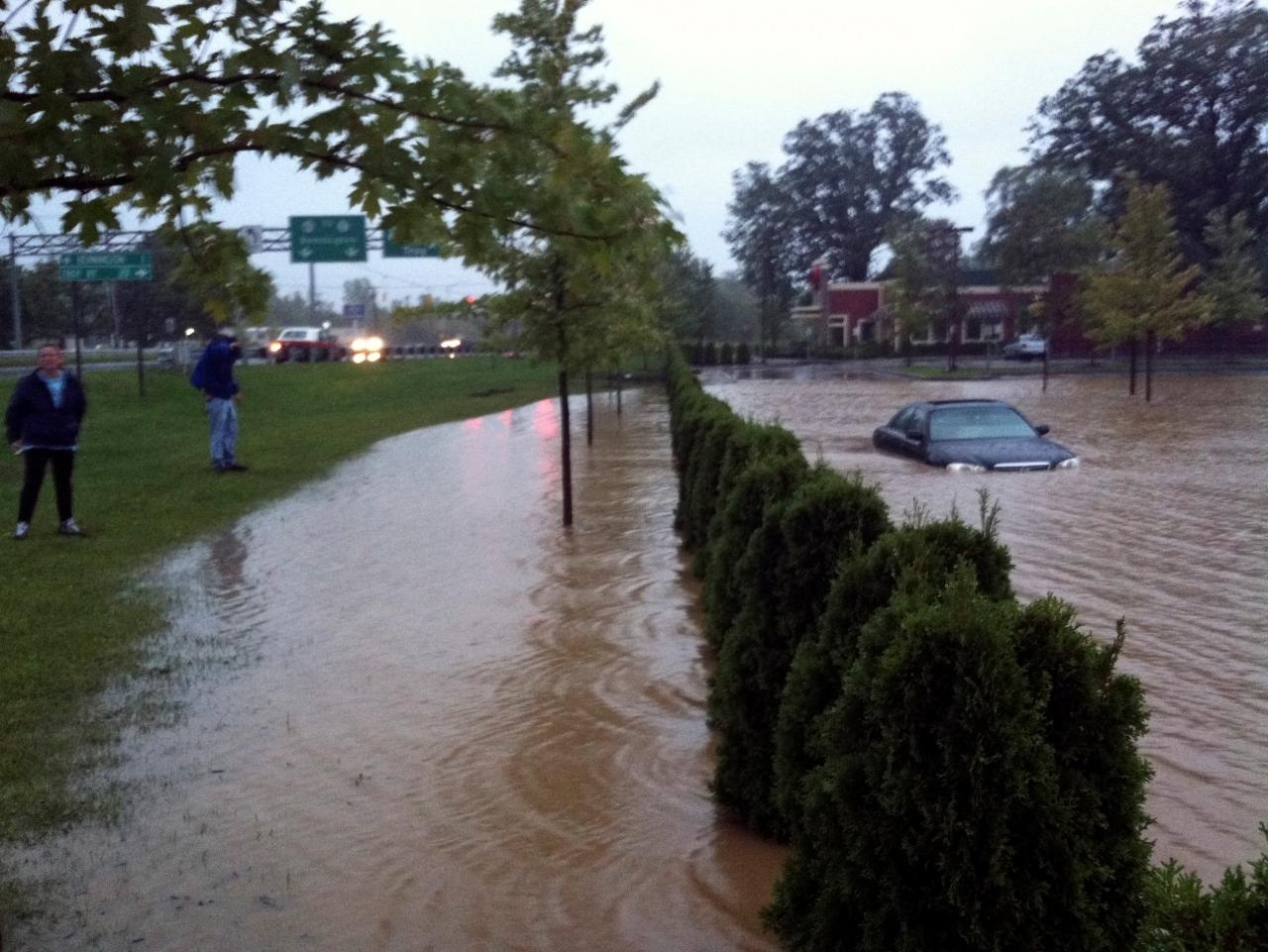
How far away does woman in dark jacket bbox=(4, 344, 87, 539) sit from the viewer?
13.3m

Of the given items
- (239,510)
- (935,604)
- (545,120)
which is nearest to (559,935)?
(935,604)

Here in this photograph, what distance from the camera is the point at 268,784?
21.5 ft

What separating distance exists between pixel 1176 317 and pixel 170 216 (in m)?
41.8

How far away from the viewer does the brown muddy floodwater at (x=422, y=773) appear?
5035 mm

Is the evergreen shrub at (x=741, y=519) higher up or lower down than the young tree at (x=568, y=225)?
lower down

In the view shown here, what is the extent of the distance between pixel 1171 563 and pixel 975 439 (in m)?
7.19

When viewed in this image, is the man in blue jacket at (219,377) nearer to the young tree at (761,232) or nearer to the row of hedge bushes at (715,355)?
the row of hedge bushes at (715,355)

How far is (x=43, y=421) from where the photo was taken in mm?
13312

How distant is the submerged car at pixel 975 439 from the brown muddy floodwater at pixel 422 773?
6.75 metres

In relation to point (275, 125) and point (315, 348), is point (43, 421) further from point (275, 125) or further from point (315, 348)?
point (315, 348)

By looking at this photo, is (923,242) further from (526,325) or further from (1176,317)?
(526,325)

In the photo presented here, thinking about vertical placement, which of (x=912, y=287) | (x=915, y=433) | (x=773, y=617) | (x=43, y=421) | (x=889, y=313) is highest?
(x=912, y=287)

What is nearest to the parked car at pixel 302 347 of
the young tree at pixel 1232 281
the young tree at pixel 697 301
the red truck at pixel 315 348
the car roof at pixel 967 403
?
the red truck at pixel 315 348

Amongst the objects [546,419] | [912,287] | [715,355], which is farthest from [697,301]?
[546,419]
